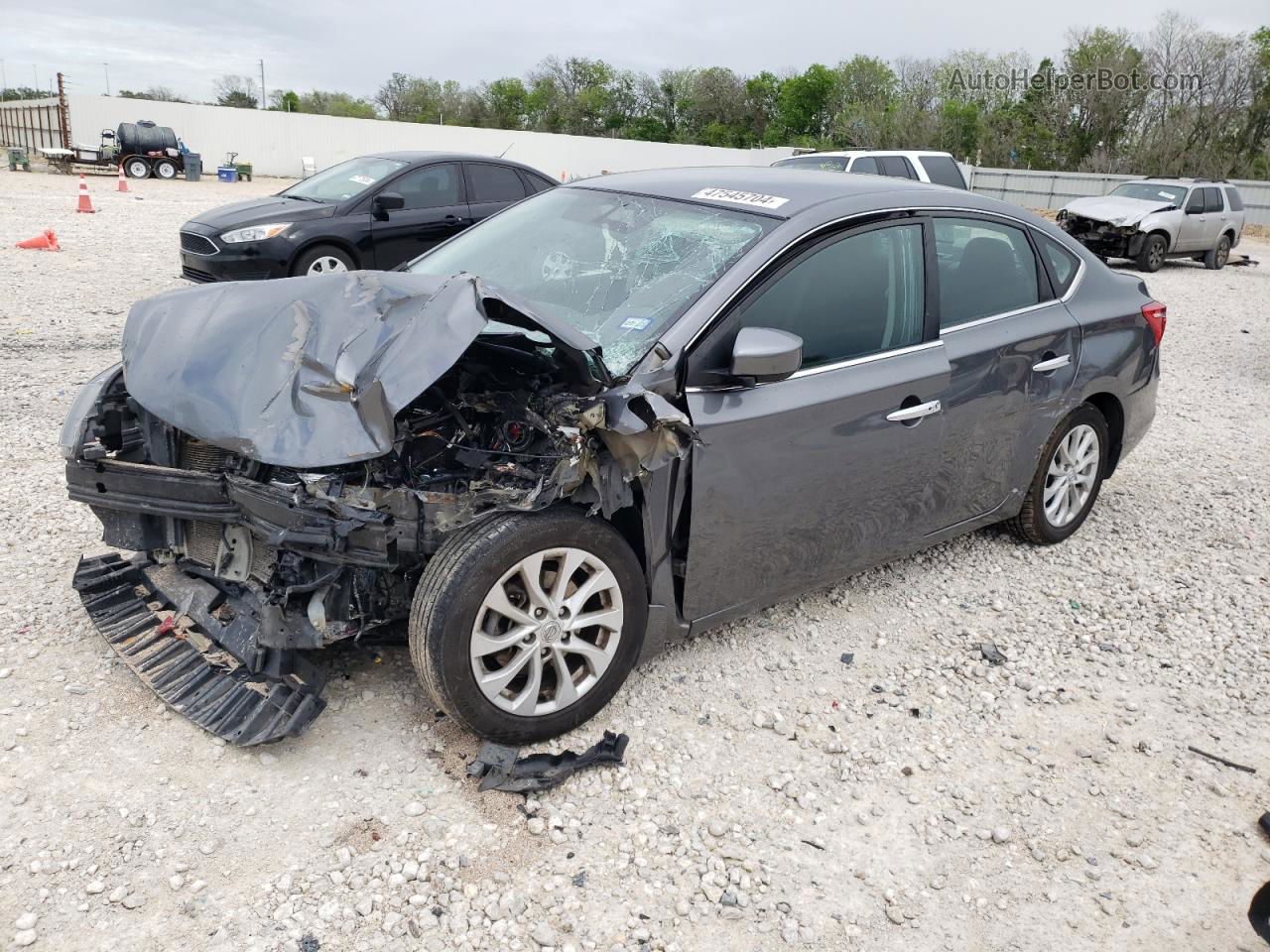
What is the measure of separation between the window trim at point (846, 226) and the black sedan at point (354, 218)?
20.6 ft

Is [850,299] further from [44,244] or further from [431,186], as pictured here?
[44,244]

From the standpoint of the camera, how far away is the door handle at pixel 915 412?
3.67 meters

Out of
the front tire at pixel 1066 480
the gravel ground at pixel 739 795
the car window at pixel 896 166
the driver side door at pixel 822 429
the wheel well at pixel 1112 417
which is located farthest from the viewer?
the car window at pixel 896 166

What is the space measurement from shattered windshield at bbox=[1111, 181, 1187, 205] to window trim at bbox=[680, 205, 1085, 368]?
15459 millimetres

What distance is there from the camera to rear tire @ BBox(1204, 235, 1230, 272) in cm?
1861

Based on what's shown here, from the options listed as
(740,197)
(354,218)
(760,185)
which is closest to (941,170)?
(354,218)

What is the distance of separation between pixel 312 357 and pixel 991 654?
286 cm

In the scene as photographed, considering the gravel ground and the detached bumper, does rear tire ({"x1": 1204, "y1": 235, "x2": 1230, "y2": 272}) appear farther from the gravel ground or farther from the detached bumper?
the detached bumper

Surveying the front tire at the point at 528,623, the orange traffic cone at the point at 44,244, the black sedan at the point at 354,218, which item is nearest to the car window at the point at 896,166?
the black sedan at the point at 354,218

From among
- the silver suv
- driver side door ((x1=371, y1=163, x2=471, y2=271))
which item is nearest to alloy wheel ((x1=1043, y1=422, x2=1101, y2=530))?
driver side door ((x1=371, y1=163, x2=471, y2=271))

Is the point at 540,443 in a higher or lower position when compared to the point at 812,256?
lower

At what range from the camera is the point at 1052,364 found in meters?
4.34

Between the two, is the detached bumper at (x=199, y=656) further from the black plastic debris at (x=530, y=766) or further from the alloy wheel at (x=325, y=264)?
the alloy wheel at (x=325, y=264)

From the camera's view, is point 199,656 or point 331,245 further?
point 331,245
